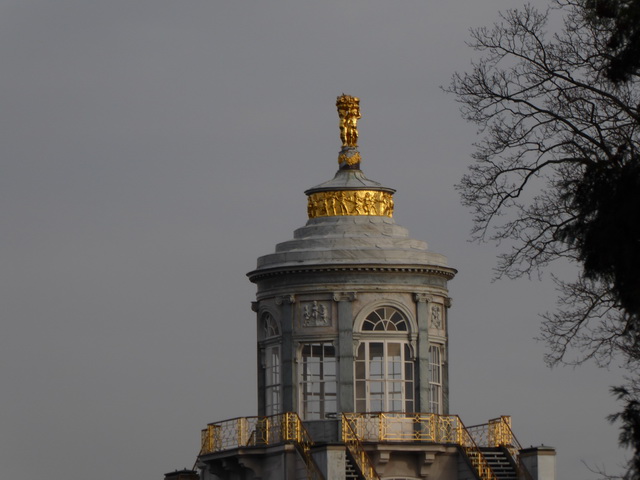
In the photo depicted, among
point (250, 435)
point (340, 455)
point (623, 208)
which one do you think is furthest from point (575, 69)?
point (250, 435)

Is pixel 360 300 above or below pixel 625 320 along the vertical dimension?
above

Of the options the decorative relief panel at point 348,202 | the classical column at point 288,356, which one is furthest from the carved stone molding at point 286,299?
the decorative relief panel at point 348,202

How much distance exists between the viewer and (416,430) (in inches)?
2461

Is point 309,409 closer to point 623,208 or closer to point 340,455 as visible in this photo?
point 340,455

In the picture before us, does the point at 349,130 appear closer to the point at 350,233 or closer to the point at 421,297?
the point at 350,233

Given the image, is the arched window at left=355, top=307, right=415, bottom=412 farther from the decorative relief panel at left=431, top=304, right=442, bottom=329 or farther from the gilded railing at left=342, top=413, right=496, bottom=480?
the decorative relief panel at left=431, top=304, right=442, bottom=329

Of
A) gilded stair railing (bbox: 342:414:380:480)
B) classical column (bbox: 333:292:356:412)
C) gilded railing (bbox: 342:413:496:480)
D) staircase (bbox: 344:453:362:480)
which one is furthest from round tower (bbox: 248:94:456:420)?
staircase (bbox: 344:453:362:480)

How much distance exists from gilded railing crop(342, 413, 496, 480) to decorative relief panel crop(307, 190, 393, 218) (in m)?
6.02

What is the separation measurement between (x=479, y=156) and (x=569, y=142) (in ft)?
6.48

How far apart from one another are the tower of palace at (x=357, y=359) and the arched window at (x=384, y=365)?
0.03 m

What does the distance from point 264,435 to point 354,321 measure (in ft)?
12.4

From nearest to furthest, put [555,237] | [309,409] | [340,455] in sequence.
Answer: [555,237]
[340,455]
[309,409]

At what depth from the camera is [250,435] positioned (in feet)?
208

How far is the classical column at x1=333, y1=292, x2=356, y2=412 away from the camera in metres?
62.4
